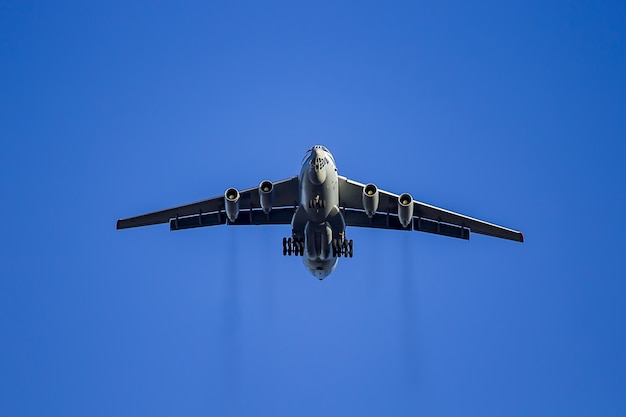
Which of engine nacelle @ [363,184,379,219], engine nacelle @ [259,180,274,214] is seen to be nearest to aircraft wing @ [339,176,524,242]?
engine nacelle @ [363,184,379,219]

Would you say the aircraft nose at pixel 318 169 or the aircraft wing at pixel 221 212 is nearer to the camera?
the aircraft nose at pixel 318 169

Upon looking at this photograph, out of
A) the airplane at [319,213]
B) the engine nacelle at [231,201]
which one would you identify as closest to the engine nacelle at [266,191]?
the airplane at [319,213]

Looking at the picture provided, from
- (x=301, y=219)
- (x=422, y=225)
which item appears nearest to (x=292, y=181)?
(x=301, y=219)

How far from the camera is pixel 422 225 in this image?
35.4m

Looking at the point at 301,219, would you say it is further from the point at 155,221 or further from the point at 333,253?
the point at 155,221

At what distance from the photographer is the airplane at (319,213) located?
104 ft

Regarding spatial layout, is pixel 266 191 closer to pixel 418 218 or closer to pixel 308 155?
pixel 308 155

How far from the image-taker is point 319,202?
103 ft

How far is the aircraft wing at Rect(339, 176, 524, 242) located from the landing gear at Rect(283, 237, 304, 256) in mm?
2419

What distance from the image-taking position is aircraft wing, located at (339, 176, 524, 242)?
113 ft

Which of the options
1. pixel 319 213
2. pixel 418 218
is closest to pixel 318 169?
pixel 319 213

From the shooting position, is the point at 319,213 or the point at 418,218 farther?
the point at 418,218

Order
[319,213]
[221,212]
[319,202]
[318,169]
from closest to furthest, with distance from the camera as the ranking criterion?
[318,169], [319,202], [319,213], [221,212]

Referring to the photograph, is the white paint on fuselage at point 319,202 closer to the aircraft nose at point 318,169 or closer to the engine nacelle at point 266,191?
the aircraft nose at point 318,169
